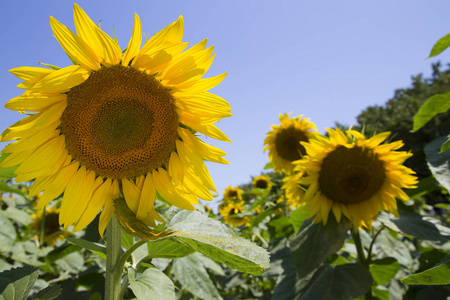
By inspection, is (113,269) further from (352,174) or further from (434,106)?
(352,174)

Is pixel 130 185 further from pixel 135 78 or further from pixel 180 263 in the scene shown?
pixel 180 263

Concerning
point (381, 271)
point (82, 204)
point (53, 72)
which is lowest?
point (381, 271)

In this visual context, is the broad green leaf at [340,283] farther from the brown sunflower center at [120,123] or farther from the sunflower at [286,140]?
the sunflower at [286,140]

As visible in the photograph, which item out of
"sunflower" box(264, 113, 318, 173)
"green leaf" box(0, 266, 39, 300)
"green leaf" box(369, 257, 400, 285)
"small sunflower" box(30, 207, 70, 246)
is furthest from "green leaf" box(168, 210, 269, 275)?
"small sunflower" box(30, 207, 70, 246)

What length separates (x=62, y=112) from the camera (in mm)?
1307

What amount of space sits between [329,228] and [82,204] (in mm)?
1772

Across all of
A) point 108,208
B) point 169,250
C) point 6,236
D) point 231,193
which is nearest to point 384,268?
point 169,250

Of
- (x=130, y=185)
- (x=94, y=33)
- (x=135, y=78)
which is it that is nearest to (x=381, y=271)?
(x=130, y=185)

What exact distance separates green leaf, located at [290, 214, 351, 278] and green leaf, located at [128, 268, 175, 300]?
3.95 ft

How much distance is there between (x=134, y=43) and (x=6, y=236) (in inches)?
80.5

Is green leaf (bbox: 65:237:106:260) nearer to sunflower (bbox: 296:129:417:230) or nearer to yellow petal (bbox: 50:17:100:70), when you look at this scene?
→ yellow petal (bbox: 50:17:100:70)

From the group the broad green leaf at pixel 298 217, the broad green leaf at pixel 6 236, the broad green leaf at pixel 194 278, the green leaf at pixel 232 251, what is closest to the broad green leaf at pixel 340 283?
the broad green leaf at pixel 298 217

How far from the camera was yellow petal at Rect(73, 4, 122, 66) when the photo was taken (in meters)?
1.18

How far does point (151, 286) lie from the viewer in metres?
1.23
